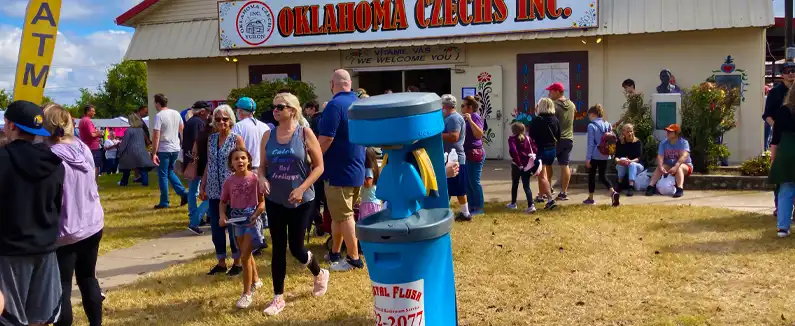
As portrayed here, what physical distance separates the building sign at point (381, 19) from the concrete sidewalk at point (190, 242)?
3754 millimetres

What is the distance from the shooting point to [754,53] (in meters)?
13.1

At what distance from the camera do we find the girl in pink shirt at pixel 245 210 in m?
5.63

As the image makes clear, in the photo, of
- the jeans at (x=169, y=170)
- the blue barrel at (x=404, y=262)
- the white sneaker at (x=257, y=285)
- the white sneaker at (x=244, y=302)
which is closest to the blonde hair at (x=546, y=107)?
the white sneaker at (x=257, y=285)

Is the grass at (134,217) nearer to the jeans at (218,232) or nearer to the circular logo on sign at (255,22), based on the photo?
the jeans at (218,232)

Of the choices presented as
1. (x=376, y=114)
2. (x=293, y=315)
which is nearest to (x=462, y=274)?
(x=293, y=315)

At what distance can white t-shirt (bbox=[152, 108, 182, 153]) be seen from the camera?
10.1m

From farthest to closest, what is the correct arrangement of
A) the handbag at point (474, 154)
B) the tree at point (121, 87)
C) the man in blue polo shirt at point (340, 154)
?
the tree at point (121, 87) → the handbag at point (474, 154) → the man in blue polo shirt at point (340, 154)

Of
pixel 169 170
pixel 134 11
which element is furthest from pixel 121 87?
pixel 169 170

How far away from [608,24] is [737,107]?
9.05ft

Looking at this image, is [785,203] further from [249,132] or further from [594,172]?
[249,132]

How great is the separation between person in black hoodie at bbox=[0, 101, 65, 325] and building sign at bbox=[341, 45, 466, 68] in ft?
39.2

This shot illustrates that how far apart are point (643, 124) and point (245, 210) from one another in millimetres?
8237

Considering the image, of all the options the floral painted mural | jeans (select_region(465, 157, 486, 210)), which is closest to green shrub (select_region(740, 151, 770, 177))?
jeans (select_region(465, 157, 486, 210))

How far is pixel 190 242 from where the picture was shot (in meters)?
8.36
